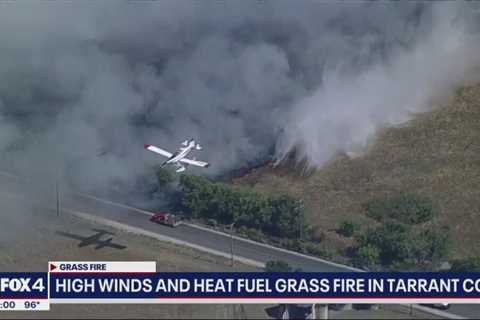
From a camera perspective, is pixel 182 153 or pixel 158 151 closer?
pixel 182 153

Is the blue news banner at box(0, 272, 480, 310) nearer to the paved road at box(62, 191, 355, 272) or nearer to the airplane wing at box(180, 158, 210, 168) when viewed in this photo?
the paved road at box(62, 191, 355, 272)

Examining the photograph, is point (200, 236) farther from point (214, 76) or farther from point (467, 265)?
point (214, 76)

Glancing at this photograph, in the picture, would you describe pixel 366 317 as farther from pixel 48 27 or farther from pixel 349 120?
pixel 48 27

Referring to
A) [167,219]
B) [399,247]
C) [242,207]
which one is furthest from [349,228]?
[167,219]

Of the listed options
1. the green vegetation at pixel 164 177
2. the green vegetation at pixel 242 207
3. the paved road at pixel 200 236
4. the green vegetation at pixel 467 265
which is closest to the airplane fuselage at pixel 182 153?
the green vegetation at pixel 164 177

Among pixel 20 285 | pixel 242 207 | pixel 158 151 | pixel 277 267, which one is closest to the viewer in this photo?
pixel 20 285

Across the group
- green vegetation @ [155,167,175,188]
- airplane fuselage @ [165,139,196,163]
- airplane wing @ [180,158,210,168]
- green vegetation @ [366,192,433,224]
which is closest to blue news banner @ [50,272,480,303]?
green vegetation @ [366,192,433,224]

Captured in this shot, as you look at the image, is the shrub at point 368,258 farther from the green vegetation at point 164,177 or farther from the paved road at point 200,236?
the green vegetation at point 164,177
